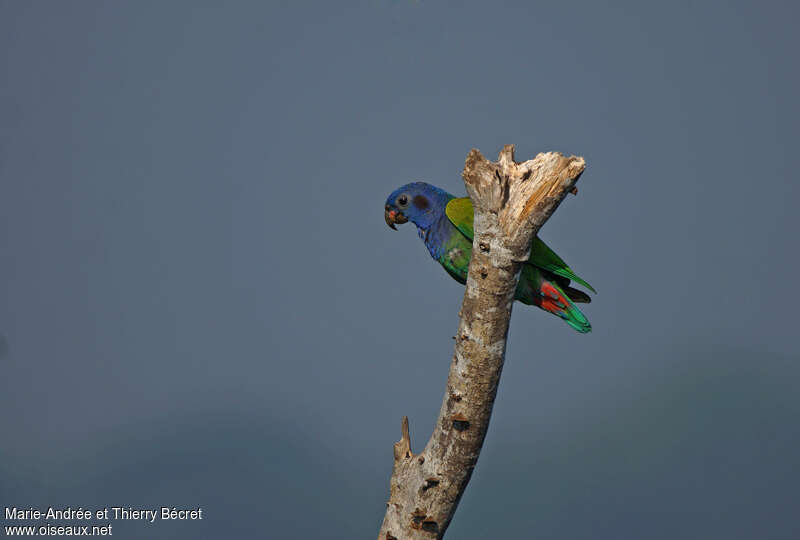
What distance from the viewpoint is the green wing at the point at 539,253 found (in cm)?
573

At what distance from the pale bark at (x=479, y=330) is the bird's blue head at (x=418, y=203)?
1.84 m

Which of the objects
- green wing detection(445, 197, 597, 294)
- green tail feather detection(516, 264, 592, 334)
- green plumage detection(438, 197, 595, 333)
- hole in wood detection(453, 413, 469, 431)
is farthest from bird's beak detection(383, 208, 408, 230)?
hole in wood detection(453, 413, 469, 431)

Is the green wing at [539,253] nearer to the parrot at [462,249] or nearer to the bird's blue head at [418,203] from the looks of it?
the parrot at [462,249]

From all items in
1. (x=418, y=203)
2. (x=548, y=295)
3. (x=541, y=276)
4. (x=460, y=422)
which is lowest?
(x=460, y=422)

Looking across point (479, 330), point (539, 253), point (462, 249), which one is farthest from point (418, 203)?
point (479, 330)

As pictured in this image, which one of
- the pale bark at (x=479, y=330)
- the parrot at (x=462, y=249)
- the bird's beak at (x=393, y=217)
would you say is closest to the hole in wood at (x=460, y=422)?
the pale bark at (x=479, y=330)

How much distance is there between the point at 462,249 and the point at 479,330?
166cm

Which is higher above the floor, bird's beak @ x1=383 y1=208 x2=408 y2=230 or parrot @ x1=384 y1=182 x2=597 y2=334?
bird's beak @ x1=383 y1=208 x2=408 y2=230

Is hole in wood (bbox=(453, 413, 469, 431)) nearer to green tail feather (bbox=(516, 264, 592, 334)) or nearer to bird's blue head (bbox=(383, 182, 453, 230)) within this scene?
green tail feather (bbox=(516, 264, 592, 334))

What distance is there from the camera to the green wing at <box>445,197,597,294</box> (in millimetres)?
5734

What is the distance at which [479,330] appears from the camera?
4.57m

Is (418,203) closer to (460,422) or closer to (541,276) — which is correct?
(541,276)

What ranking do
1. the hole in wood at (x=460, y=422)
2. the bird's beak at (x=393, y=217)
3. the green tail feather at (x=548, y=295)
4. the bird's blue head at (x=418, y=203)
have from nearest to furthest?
the hole in wood at (x=460, y=422)
the green tail feather at (x=548, y=295)
the bird's blue head at (x=418, y=203)
the bird's beak at (x=393, y=217)

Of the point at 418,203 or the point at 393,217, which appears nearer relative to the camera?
the point at 418,203
